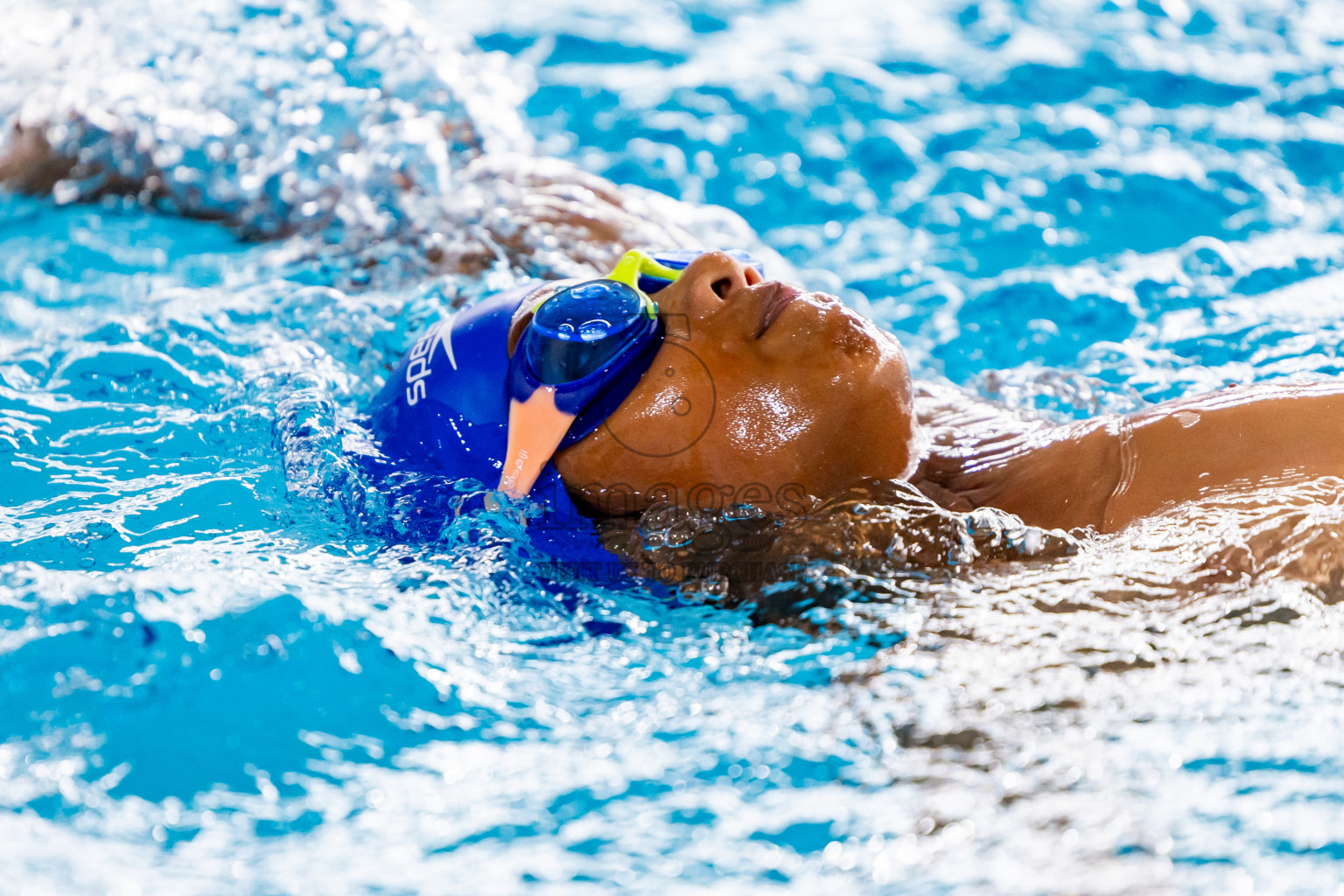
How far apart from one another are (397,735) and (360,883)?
0.36 m

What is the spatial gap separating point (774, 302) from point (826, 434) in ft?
1.09

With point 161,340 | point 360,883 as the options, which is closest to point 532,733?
point 360,883

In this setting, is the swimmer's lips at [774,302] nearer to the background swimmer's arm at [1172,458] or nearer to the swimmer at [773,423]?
the swimmer at [773,423]

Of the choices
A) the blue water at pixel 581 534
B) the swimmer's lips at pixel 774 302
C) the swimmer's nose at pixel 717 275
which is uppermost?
the swimmer's nose at pixel 717 275

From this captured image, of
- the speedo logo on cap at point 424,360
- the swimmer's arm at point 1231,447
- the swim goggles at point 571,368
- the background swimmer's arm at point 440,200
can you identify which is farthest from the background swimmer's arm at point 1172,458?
the background swimmer's arm at point 440,200

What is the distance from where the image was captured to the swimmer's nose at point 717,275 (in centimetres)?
258

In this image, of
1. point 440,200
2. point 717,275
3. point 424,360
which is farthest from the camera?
Result: point 440,200

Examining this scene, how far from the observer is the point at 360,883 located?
1.71 meters

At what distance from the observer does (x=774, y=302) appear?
250cm

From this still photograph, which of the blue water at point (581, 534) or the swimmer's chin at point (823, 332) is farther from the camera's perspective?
the swimmer's chin at point (823, 332)

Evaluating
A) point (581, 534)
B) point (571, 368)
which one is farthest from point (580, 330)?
point (581, 534)

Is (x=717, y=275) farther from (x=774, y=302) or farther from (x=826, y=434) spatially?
(x=826, y=434)

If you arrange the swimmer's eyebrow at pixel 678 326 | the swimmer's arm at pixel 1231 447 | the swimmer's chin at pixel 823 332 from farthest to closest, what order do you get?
1. the swimmer's eyebrow at pixel 678 326
2. the swimmer's chin at pixel 823 332
3. the swimmer's arm at pixel 1231 447

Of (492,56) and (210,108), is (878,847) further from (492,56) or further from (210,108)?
(492,56)
